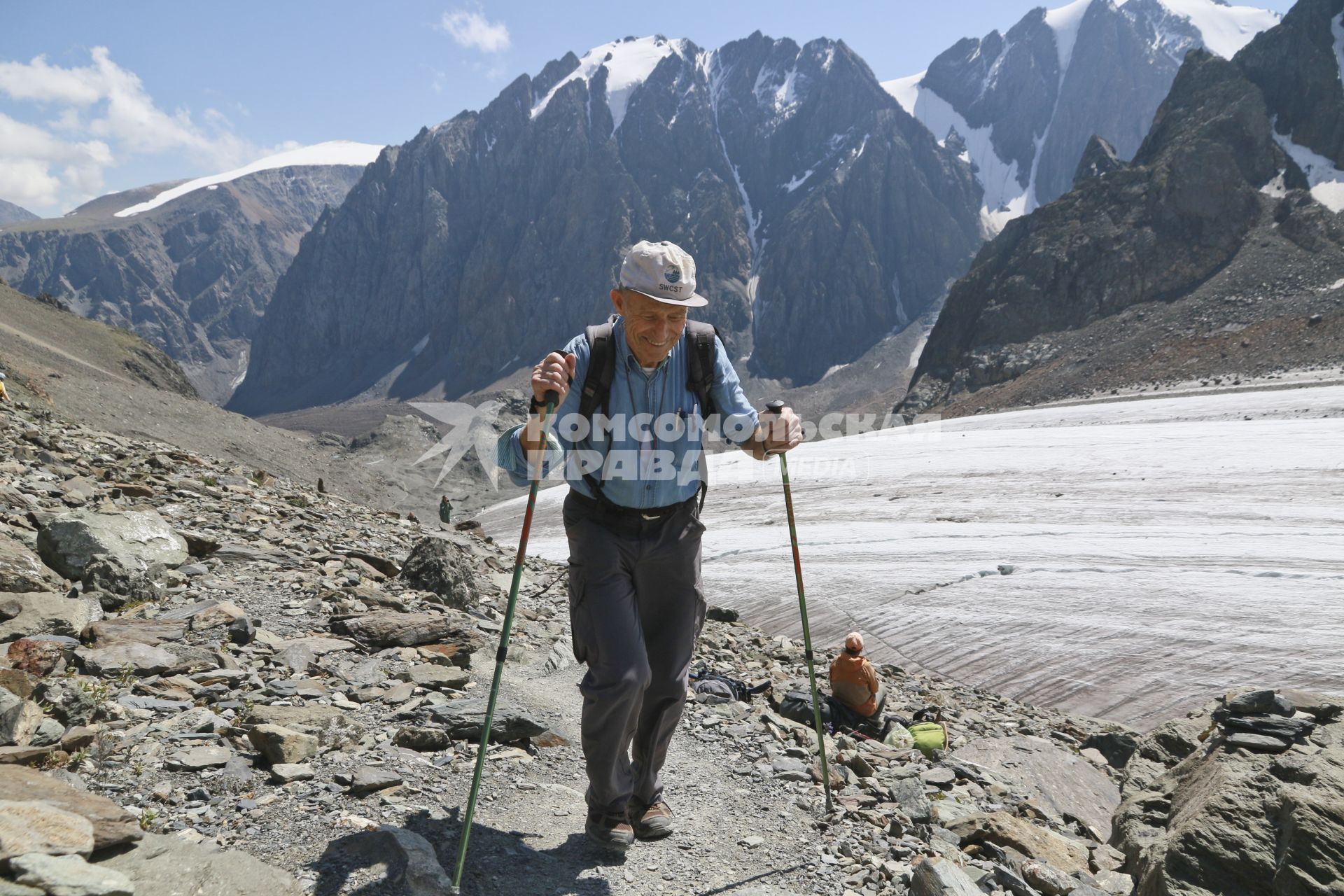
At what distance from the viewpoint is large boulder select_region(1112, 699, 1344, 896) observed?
13.7 feet

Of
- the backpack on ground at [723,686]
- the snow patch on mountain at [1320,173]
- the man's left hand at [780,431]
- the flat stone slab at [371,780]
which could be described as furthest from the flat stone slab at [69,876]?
the snow patch on mountain at [1320,173]

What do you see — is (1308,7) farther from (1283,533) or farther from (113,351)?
(113,351)

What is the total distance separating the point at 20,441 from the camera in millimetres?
12383

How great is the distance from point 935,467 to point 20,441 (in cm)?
2057

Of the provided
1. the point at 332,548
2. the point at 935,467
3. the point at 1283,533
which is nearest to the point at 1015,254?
the point at 935,467

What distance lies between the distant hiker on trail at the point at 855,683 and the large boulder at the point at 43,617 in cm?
589

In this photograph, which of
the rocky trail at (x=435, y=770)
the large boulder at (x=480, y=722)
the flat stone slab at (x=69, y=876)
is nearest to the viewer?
the flat stone slab at (x=69, y=876)

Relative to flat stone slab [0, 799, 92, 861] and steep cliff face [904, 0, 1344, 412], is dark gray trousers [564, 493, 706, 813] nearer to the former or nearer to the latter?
flat stone slab [0, 799, 92, 861]

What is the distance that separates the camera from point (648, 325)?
4418 millimetres

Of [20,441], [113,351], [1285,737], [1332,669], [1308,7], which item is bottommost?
[1332,669]

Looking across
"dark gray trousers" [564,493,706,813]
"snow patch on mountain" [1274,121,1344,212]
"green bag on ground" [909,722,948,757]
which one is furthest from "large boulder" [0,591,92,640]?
"snow patch on mountain" [1274,121,1344,212]

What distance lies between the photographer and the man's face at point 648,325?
14.3ft

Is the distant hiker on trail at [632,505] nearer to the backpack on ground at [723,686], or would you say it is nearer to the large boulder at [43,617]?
the backpack on ground at [723,686]

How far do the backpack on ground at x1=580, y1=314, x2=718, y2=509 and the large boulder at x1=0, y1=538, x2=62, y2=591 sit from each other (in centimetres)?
472
